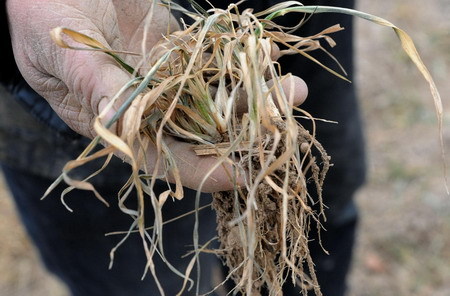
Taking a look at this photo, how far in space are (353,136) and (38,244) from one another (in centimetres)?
76

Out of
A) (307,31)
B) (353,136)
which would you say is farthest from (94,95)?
(353,136)

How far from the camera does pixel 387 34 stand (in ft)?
10.1

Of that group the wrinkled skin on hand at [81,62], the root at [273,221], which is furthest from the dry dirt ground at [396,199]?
the wrinkled skin on hand at [81,62]

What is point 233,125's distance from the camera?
85 centimetres

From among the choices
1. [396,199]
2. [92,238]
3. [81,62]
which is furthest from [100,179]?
[396,199]

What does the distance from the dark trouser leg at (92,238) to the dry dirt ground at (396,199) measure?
0.78m

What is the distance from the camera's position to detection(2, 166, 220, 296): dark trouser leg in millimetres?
1312

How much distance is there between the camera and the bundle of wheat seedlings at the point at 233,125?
79 cm

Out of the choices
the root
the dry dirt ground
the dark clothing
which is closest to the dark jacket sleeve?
the dark clothing

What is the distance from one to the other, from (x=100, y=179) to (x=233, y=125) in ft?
1.50

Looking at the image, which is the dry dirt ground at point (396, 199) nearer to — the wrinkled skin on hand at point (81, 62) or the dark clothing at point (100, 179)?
the dark clothing at point (100, 179)

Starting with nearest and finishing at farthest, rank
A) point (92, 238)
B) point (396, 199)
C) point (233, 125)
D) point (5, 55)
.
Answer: point (233, 125), point (5, 55), point (92, 238), point (396, 199)

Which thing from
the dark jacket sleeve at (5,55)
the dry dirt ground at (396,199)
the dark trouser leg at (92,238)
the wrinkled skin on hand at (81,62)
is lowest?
the dry dirt ground at (396,199)

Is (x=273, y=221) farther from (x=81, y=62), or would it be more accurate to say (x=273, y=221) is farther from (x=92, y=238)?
(x=92, y=238)
